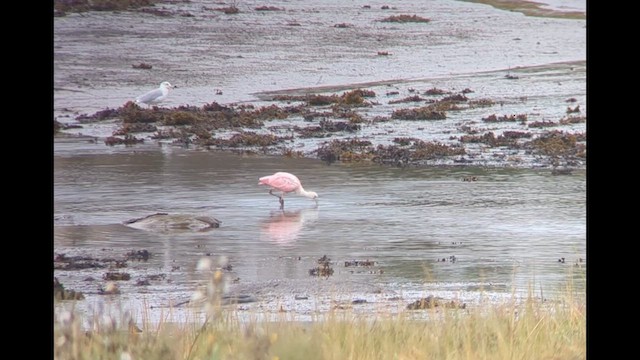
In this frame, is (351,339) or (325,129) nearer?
(351,339)

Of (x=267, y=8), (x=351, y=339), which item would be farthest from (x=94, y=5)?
(x=351, y=339)

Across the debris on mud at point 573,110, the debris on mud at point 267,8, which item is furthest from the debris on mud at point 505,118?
the debris on mud at point 267,8

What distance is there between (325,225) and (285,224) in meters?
0.36

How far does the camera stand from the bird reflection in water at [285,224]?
10.1 metres

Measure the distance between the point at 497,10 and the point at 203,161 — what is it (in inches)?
479

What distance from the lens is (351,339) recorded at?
536 centimetres

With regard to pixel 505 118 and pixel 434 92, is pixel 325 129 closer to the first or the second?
pixel 505 118

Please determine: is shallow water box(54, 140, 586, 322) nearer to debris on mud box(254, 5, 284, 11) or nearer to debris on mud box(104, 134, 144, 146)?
debris on mud box(104, 134, 144, 146)

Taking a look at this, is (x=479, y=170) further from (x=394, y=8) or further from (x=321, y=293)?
(x=394, y=8)

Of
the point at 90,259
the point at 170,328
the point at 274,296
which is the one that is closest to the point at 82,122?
the point at 90,259

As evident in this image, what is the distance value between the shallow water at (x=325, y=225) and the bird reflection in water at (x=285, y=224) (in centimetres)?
1

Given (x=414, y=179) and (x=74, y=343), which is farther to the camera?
(x=414, y=179)

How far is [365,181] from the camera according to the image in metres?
12.5

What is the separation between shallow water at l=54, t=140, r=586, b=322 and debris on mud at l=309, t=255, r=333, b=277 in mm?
59
